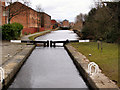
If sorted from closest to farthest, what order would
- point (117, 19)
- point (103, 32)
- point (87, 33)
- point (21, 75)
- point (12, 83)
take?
point (12, 83) < point (21, 75) < point (117, 19) < point (103, 32) < point (87, 33)

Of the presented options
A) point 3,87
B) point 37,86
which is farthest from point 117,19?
point 3,87

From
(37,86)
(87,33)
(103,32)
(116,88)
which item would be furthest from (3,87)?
(87,33)

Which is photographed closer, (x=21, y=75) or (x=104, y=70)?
(x=104, y=70)

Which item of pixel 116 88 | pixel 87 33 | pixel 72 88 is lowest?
pixel 72 88

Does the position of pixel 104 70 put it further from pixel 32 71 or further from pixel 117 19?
pixel 117 19

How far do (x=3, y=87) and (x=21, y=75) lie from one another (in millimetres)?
2046

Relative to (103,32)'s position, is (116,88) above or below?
below

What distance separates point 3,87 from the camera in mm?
5867

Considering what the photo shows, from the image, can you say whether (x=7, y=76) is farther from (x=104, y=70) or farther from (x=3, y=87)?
(x=104, y=70)

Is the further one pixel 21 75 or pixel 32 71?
pixel 32 71

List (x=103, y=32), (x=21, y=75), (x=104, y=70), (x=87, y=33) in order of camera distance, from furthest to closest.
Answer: (x=87, y=33) < (x=103, y=32) < (x=21, y=75) < (x=104, y=70)

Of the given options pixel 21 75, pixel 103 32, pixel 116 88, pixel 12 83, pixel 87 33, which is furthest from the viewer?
pixel 87 33

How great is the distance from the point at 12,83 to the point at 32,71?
1.92m

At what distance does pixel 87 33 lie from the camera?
25.4 m
